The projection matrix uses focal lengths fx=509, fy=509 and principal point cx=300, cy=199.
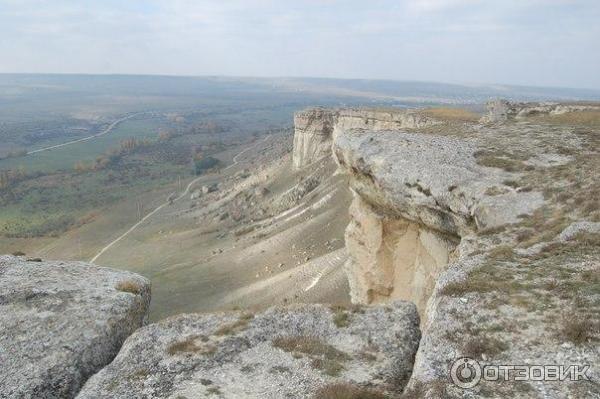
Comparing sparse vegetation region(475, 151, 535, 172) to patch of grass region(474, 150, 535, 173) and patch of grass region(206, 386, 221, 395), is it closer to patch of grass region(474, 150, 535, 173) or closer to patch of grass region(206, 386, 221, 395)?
patch of grass region(474, 150, 535, 173)

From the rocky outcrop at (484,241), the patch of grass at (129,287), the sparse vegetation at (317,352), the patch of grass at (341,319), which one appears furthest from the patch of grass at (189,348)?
the rocky outcrop at (484,241)

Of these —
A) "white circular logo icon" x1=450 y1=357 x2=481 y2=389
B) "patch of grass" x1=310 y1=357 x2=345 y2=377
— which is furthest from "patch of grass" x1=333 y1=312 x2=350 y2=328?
"white circular logo icon" x1=450 y1=357 x2=481 y2=389

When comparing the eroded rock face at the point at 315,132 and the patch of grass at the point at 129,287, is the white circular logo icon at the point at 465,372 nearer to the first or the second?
the patch of grass at the point at 129,287

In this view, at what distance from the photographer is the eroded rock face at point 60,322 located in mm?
11375

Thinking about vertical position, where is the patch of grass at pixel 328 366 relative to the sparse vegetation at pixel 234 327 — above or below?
above

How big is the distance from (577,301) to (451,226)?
7604mm

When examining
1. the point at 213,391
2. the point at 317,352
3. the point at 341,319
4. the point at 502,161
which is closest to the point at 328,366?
the point at 317,352

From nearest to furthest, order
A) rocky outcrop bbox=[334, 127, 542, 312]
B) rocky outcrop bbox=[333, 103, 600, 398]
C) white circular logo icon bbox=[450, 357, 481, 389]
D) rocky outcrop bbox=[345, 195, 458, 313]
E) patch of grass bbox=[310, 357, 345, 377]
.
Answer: white circular logo icon bbox=[450, 357, 481, 389] < rocky outcrop bbox=[333, 103, 600, 398] < patch of grass bbox=[310, 357, 345, 377] < rocky outcrop bbox=[334, 127, 542, 312] < rocky outcrop bbox=[345, 195, 458, 313]

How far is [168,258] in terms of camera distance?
60.3 meters

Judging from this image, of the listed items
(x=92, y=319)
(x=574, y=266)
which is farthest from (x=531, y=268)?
(x=92, y=319)

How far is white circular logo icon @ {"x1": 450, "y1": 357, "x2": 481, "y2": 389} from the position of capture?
28.0 ft

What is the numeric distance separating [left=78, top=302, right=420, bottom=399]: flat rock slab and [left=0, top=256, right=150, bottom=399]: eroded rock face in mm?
993

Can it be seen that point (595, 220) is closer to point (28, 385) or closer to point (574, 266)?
point (574, 266)

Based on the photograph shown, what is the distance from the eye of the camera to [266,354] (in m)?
11.2
